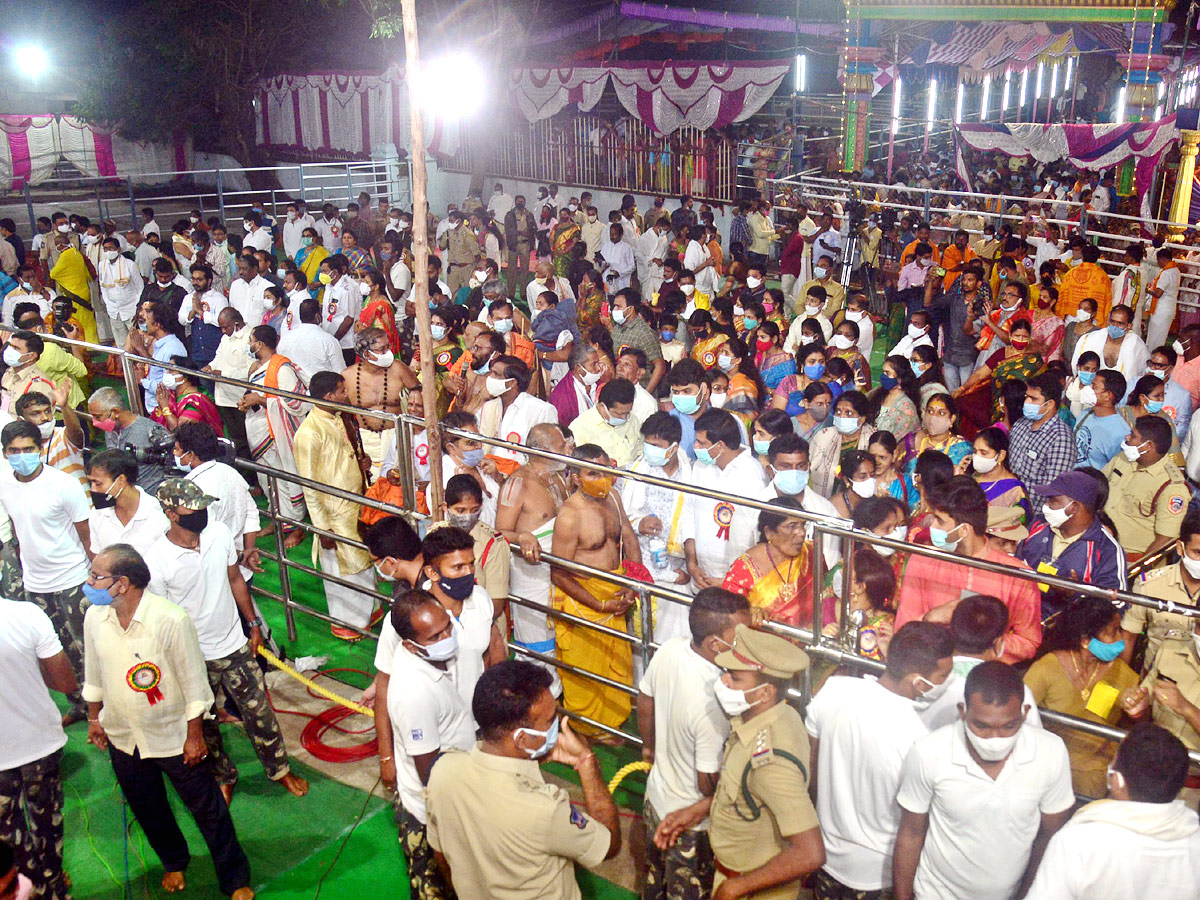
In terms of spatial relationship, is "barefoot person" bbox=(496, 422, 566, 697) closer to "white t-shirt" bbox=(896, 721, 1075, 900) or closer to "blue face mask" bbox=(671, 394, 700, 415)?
"blue face mask" bbox=(671, 394, 700, 415)

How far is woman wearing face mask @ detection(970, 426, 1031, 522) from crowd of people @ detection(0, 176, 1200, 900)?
2 centimetres

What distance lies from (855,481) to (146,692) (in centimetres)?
345

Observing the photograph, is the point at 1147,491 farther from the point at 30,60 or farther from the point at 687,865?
the point at 30,60

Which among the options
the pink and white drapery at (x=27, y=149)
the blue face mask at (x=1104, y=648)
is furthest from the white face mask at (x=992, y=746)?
the pink and white drapery at (x=27, y=149)

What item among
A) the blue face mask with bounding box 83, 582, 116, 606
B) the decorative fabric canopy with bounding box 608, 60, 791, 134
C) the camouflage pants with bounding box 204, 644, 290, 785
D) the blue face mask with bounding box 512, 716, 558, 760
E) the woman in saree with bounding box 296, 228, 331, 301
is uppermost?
the decorative fabric canopy with bounding box 608, 60, 791, 134

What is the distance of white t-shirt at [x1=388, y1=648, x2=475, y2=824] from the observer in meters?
3.45

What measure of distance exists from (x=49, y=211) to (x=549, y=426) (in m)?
22.8

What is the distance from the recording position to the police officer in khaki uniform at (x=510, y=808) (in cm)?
291

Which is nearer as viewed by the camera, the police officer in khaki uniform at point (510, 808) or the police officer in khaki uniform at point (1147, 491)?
the police officer in khaki uniform at point (510, 808)

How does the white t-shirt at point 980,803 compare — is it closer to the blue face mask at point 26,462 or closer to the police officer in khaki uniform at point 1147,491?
the police officer in khaki uniform at point 1147,491

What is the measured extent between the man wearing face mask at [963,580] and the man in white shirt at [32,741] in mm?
3317

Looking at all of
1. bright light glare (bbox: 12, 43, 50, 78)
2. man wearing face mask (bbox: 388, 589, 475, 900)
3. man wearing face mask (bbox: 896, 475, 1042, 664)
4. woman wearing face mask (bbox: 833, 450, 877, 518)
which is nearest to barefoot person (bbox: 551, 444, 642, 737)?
woman wearing face mask (bbox: 833, 450, 877, 518)

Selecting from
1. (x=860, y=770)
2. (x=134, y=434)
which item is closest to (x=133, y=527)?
(x=134, y=434)

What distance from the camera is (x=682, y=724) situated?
11.1ft
